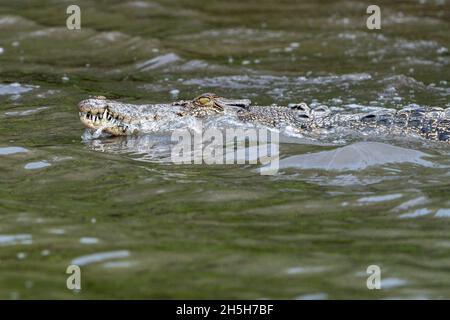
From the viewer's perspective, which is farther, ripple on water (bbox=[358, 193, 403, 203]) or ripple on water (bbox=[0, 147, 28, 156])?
ripple on water (bbox=[0, 147, 28, 156])

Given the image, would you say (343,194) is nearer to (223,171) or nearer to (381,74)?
(223,171)

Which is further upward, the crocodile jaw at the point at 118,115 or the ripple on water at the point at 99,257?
the crocodile jaw at the point at 118,115

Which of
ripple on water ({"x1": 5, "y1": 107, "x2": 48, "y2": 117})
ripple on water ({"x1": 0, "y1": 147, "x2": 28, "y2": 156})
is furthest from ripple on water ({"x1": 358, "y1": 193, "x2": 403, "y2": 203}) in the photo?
ripple on water ({"x1": 5, "y1": 107, "x2": 48, "y2": 117})

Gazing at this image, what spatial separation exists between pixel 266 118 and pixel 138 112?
139 centimetres

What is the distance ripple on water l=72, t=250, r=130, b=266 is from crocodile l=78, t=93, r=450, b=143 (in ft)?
12.0

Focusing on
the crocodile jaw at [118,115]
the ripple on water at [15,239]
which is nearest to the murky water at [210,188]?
the ripple on water at [15,239]

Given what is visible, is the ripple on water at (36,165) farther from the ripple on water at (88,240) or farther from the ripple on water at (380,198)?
the ripple on water at (380,198)

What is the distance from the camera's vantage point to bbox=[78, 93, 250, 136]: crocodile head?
9.19m

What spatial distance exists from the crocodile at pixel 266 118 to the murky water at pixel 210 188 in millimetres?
247

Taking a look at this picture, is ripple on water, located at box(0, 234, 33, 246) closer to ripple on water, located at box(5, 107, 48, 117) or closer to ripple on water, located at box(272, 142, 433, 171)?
ripple on water, located at box(272, 142, 433, 171)

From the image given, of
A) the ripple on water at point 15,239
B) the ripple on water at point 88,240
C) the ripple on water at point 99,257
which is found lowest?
the ripple on water at point 99,257

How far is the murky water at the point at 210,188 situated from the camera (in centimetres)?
539

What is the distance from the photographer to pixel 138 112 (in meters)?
9.46

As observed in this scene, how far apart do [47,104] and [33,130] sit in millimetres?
1547
